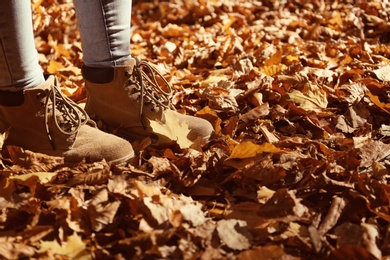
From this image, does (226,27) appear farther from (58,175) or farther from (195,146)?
(58,175)

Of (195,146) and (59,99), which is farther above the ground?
(59,99)

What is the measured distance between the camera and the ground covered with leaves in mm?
1358

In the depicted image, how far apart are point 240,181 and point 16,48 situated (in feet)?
2.77

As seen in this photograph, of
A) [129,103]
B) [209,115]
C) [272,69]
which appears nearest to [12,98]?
[129,103]

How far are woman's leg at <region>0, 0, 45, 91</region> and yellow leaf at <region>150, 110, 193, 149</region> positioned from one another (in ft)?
1.50

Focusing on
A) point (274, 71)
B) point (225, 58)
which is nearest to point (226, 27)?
point (225, 58)

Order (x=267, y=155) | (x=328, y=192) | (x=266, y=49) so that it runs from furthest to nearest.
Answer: (x=266, y=49) < (x=267, y=155) < (x=328, y=192)

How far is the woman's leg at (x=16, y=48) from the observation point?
5.32 feet

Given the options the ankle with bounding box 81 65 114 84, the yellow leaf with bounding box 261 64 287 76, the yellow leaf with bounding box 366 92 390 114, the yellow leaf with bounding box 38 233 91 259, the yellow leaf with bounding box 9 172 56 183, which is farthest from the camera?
the yellow leaf with bounding box 261 64 287 76

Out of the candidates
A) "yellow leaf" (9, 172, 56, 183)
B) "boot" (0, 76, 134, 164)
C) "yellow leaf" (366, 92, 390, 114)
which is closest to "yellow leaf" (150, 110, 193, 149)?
"boot" (0, 76, 134, 164)

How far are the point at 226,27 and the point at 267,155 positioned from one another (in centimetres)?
223

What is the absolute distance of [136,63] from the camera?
6.34 ft

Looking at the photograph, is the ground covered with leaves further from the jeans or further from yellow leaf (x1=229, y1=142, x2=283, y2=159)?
the jeans

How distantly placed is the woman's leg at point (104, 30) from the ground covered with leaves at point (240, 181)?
0.34 metres
